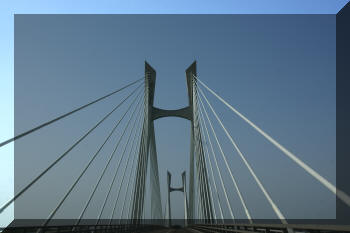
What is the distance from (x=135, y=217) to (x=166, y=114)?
15.1m

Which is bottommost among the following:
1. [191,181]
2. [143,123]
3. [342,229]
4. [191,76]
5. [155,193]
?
[155,193]

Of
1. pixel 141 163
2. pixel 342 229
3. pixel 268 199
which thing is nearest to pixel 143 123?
pixel 141 163

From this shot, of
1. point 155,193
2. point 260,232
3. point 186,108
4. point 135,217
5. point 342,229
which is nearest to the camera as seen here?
point 342,229

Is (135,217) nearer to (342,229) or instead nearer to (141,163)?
(141,163)

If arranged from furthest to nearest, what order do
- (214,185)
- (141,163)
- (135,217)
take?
(141,163)
(135,217)
(214,185)

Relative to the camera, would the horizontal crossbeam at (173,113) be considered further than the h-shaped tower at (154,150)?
Yes

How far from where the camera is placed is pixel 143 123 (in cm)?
2683

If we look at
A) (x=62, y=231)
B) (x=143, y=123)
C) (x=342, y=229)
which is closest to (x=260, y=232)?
(x=342, y=229)

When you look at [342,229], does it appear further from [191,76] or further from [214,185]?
[191,76]

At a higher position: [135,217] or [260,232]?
[260,232]

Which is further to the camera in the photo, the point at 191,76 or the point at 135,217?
the point at 191,76

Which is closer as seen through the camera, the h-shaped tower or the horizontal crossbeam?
the h-shaped tower

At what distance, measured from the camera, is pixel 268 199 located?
29.6 ft

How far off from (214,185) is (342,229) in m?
13.4
